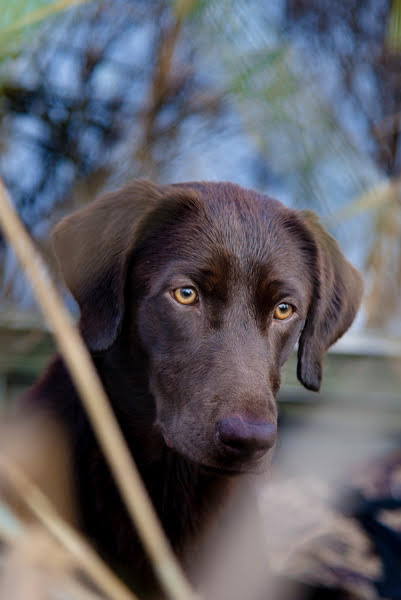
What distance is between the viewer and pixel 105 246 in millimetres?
1856

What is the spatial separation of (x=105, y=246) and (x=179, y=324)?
351mm

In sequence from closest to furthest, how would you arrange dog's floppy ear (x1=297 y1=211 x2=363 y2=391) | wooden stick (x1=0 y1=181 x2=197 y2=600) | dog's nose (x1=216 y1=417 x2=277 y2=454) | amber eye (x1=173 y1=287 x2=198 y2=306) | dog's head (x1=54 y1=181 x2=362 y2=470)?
wooden stick (x1=0 y1=181 x2=197 y2=600), dog's nose (x1=216 y1=417 x2=277 y2=454), dog's head (x1=54 y1=181 x2=362 y2=470), amber eye (x1=173 y1=287 x2=198 y2=306), dog's floppy ear (x1=297 y1=211 x2=363 y2=391)

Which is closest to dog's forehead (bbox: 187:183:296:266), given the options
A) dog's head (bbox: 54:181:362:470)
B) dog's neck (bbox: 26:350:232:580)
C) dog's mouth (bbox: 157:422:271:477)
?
dog's head (bbox: 54:181:362:470)

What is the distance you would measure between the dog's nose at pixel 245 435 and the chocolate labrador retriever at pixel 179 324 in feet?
0.31

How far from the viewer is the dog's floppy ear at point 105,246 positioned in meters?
1.79

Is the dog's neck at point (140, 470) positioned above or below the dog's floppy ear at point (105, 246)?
below

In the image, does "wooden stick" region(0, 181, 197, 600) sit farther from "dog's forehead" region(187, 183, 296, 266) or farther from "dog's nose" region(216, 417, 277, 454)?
"dog's forehead" region(187, 183, 296, 266)

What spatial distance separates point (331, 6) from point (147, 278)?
1.73 meters

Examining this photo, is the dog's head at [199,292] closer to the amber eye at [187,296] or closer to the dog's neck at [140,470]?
the amber eye at [187,296]

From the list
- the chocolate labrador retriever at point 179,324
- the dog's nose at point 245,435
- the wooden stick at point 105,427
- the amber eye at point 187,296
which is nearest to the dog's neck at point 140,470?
the chocolate labrador retriever at point 179,324

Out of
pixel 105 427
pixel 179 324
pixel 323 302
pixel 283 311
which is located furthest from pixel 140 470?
pixel 105 427

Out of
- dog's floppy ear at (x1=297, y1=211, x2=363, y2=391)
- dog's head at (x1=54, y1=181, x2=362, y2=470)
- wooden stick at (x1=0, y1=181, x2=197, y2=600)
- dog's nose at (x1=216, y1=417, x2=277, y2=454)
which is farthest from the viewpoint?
dog's floppy ear at (x1=297, y1=211, x2=363, y2=391)

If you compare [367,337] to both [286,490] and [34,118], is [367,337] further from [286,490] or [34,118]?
[34,118]

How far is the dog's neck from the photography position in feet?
5.97
